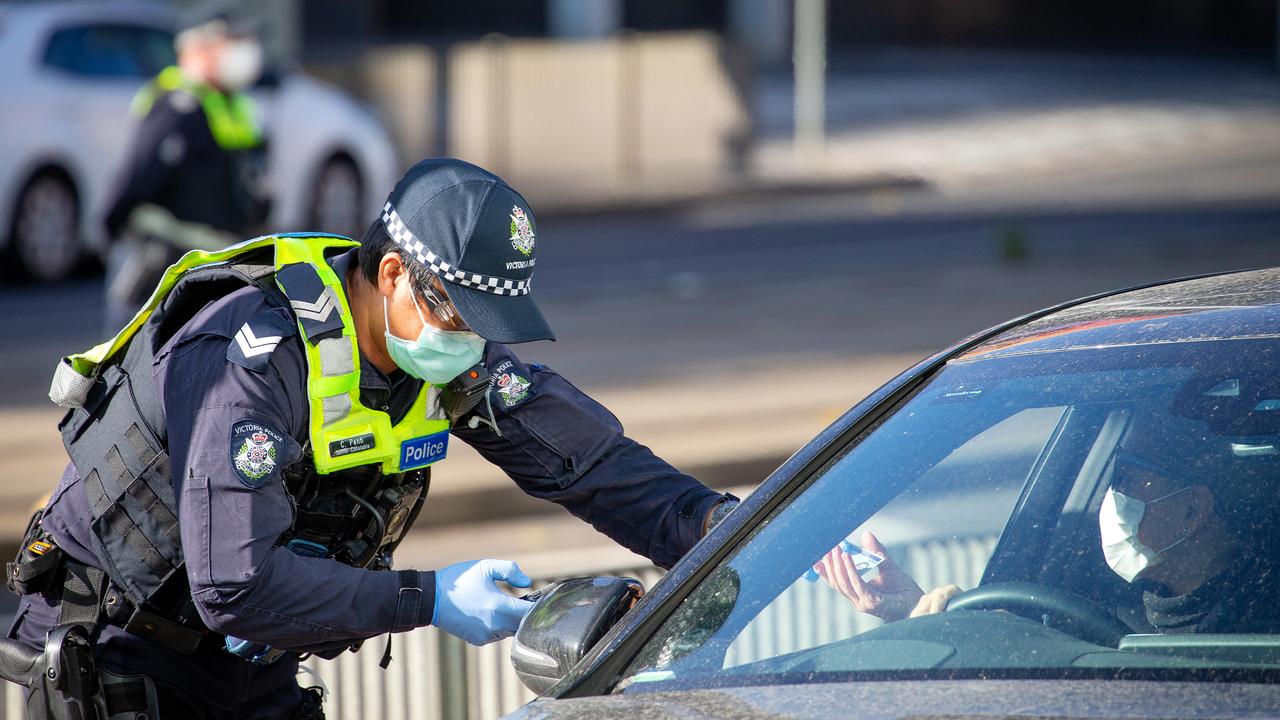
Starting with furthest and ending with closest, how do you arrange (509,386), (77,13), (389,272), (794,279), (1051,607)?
(794,279)
(77,13)
(509,386)
(389,272)
(1051,607)

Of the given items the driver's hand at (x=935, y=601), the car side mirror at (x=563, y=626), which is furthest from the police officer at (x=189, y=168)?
the driver's hand at (x=935, y=601)

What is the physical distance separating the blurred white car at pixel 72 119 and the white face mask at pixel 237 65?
141 inches

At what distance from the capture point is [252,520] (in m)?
2.61

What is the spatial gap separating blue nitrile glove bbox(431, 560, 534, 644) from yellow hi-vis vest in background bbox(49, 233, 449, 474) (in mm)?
232

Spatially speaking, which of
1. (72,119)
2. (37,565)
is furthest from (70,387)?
(72,119)

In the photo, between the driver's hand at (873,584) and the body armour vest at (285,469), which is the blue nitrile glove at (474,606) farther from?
the driver's hand at (873,584)

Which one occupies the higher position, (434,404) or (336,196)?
(434,404)

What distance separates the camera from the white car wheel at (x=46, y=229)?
11969 millimetres

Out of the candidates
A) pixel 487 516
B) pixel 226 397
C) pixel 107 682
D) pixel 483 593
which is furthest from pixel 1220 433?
pixel 487 516

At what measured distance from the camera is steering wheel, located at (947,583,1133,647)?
2.31 m

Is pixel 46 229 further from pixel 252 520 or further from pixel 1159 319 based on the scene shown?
Answer: pixel 1159 319

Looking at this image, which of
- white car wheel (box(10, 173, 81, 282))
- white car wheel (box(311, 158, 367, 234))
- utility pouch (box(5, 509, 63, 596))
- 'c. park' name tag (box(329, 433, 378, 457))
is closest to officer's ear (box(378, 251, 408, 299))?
'c. park' name tag (box(329, 433, 378, 457))

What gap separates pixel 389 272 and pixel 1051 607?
1206 millimetres

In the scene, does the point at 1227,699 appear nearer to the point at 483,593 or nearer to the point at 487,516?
the point at 483,593
